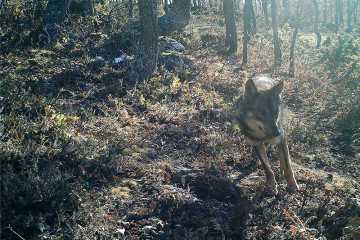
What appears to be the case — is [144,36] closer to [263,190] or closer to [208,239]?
[263,190]

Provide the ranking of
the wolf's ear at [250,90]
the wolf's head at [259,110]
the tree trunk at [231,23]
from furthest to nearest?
the tree trunk at [231,23]
the wolf's ear at [250,90]
the wolf's head at [259,110]

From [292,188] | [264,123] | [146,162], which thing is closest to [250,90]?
[264,123]

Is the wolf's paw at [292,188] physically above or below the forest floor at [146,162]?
below

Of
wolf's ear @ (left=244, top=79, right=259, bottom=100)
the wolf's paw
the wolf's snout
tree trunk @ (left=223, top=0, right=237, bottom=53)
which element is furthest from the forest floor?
tree trunk @ (left=223, top=0, right=237, bottom=53)

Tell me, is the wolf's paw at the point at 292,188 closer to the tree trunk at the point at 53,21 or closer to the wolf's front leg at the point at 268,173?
the wolf's front leg at the point at 268,173

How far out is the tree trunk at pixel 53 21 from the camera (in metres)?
10.8

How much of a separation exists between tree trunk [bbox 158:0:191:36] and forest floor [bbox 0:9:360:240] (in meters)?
4.49

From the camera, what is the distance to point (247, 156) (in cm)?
712

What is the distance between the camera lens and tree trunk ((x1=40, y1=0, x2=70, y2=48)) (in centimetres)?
1080

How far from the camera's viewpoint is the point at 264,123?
5.89 meters

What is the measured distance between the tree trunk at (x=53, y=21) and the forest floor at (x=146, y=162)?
1.85 feet

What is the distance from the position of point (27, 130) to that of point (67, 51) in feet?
19.2

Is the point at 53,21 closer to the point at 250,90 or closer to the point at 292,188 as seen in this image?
the point at 250,90

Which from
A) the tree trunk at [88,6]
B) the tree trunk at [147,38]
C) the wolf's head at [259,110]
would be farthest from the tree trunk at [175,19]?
the wolf's head at [259,110]
